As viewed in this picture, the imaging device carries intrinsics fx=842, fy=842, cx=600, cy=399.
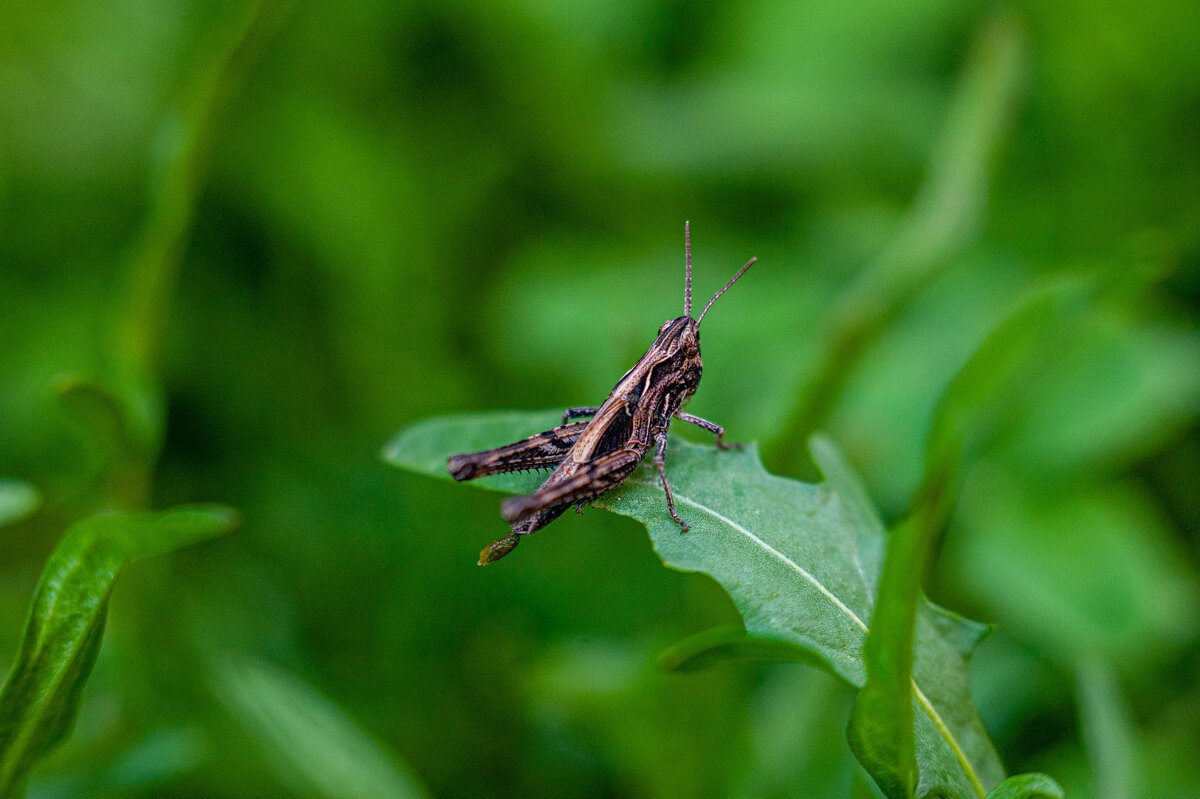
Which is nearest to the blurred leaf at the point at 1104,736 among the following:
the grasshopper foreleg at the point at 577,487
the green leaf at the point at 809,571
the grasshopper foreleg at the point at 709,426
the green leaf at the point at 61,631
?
the green leaf at the point at 809,571

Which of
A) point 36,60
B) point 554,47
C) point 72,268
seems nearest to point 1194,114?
point 554,47

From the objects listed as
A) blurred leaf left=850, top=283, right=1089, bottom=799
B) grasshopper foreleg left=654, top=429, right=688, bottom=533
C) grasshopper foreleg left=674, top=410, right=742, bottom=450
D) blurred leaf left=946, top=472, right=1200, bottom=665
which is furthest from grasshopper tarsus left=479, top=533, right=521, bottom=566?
blurred leaf left=946, top=472, right=1200, bottom=665

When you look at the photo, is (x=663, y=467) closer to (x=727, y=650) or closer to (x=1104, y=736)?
(x=727, y=650)

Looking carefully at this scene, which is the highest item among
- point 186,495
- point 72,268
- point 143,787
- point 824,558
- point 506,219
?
point 72,268

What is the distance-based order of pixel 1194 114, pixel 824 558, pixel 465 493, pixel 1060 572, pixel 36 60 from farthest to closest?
pixel 36 60, pixel 1194 114, pixel 465 493, pixel 1060 572, pixel 824 558

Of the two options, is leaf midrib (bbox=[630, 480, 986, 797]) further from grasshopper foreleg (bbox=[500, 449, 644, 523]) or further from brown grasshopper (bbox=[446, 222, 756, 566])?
grasshopper foreleg (bbox=[500, 449, 644, 523])

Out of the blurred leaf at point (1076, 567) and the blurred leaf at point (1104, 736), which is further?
the blurred leaf at point (1076, 567)

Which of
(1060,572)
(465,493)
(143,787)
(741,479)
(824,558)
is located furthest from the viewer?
(465,493)

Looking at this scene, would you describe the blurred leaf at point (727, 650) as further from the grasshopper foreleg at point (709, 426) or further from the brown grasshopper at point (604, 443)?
the grasshopper foreleg at point (709, 426)

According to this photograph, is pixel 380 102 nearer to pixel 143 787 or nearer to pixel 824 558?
pixel 143 787
